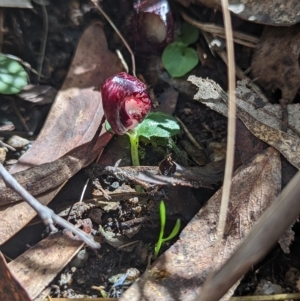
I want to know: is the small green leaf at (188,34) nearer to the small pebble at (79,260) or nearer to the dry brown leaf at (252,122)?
the dry brown leaf at (252,122)

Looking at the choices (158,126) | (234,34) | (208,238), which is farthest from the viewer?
(234,34)

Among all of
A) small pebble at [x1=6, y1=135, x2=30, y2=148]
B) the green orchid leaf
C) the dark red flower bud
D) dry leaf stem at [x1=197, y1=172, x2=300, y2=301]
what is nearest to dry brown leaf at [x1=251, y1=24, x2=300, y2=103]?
the dark red flower bud

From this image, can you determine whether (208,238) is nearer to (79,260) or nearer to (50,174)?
(79,260)

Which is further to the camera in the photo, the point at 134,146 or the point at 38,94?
the point at 38,94

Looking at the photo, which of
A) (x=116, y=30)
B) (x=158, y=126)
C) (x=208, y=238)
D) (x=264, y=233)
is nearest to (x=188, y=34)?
(x=116, y=30)

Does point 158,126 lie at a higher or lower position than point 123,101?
lower
